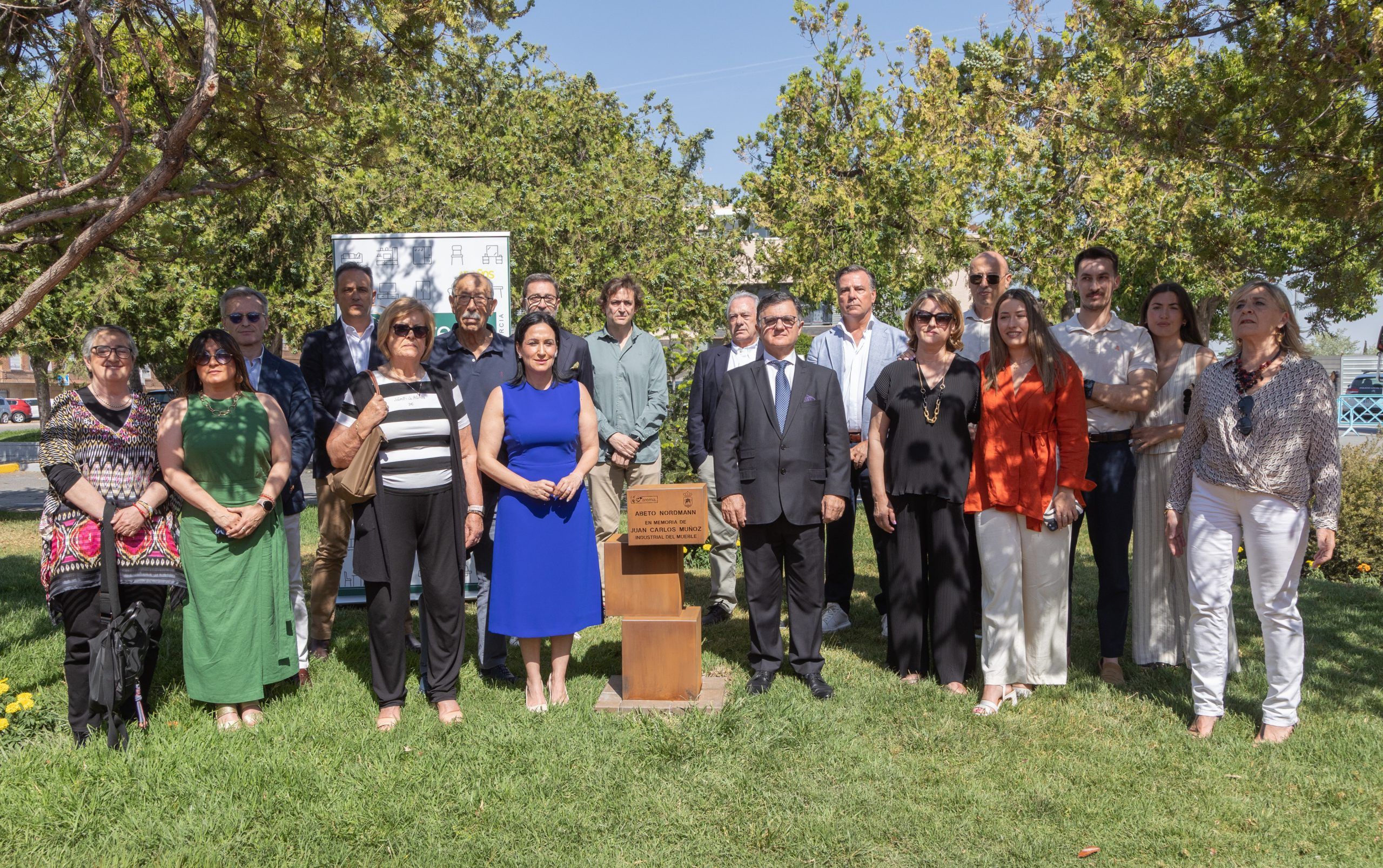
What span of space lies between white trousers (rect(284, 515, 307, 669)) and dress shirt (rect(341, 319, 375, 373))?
41.3 inches

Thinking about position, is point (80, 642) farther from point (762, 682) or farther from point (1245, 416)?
point (1245, 416)

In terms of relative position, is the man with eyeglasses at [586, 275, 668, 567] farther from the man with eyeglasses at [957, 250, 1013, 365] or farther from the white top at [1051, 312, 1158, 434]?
the white top at [1051, 312, 1158, 434]

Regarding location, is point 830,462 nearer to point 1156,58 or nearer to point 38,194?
point 1156,58

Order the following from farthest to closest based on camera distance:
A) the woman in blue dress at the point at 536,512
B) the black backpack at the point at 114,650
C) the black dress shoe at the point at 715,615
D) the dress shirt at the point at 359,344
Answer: the black dress shoe at the point at 715,615 → the dress shirt at the point at 359,344 → the woman in blue dress at the point at 536,512 → the black backpack at the point at 114,650

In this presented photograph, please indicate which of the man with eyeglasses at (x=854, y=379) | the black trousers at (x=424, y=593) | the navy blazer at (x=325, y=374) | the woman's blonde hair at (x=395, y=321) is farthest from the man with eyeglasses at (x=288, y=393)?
the man with eyeglasses at (x=854, y=379)

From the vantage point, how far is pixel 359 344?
20.6 feet

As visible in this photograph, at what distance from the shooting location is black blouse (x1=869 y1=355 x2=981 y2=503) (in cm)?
566

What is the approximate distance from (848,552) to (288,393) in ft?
12.9

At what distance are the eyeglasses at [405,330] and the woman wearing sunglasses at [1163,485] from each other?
4.23m

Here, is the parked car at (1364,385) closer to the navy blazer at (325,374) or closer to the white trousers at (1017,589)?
the white trousers at (1017,589)

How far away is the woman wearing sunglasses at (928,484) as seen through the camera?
566cm

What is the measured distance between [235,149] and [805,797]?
15.6ft

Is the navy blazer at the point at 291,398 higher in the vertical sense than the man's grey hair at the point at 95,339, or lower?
lower

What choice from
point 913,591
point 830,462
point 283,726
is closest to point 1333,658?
point 913,591
